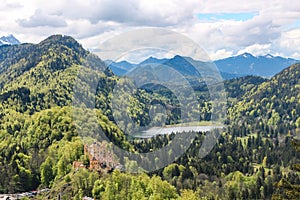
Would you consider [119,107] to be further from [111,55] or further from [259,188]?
[111,55]

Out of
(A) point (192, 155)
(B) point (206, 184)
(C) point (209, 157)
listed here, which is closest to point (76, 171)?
(B) point (206, 184)

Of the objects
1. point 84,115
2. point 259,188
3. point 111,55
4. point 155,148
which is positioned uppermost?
point 111,55

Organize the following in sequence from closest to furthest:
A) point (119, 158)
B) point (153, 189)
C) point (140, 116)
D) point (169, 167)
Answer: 1. point (153, 189)
2. point (119, 158)
3. point (169, 167)
4. point (140, 116)

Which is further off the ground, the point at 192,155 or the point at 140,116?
the point at 140,116

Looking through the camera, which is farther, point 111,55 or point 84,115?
point 84,115

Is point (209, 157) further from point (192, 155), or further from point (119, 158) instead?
point (119, 158)

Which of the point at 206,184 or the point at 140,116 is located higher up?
the point at 140,116

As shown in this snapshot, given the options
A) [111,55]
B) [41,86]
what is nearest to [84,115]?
[111,55]

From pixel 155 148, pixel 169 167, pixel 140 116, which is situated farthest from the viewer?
pixel 140 116

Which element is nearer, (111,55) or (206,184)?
(111,55)
